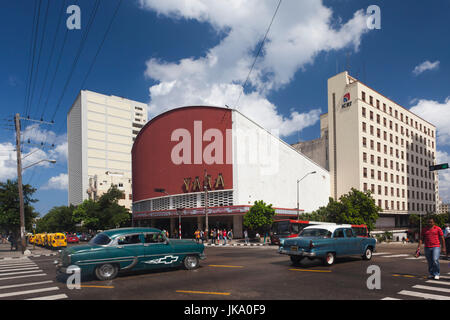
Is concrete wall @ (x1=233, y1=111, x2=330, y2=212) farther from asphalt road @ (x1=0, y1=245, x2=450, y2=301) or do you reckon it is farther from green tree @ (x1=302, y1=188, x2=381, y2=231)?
asphalt road @ (x1=0, y1=245, x2=450, y2=301)

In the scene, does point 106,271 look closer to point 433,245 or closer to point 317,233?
point 317,233

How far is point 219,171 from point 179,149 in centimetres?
977

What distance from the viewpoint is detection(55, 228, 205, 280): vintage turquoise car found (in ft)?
35.4

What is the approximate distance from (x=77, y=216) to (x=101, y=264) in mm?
67075

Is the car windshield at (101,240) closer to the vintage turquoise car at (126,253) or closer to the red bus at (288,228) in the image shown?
the vintage turquoise car at (126,253)

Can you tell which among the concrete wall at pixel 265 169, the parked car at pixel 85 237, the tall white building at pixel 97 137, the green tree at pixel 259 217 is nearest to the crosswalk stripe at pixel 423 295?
the green tree at pixel 259 217

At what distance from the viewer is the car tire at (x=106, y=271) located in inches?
433

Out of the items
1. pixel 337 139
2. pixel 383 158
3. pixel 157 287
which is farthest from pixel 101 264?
pixel 383 158

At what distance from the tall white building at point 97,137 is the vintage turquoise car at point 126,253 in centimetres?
11887

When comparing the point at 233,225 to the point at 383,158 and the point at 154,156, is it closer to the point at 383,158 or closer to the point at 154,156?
the point at 154,156

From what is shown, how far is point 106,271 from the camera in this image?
11.2m

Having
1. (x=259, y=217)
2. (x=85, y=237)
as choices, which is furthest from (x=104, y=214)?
(x=259, y=217)

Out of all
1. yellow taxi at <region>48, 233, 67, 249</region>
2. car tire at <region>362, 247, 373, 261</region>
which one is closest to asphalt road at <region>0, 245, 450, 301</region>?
car tire at <region>362, 247, 373, 261</region>

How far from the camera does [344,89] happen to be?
61719 millimetres
